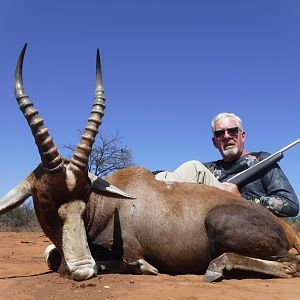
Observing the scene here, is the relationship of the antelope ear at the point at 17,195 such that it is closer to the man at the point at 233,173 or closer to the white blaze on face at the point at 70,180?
the white blaze on face at the point at 70,180

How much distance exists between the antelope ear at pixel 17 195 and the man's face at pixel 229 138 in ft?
11.9

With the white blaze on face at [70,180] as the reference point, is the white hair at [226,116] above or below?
above

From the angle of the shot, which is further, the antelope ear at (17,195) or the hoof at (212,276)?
the antelope ear at (17,195)

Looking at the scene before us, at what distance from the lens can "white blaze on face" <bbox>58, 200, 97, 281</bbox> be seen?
15.3 ft

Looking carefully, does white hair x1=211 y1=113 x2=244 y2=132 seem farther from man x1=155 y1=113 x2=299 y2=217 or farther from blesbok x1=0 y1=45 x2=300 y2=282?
blesbok x1=0 y1=45 x2=300 y2=282

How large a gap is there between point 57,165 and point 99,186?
618 mm

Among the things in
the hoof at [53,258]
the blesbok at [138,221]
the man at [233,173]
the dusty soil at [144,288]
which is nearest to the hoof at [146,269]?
the blesbok at [138,221]

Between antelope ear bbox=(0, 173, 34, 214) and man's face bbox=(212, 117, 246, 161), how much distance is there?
363 cm

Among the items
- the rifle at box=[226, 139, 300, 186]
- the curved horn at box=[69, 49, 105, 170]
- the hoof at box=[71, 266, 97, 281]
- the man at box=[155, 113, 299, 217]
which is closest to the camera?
the hoof at box=[71, 266, 97, 281]

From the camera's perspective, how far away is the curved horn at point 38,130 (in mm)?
4969

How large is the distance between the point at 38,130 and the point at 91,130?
552 mm

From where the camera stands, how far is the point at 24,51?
5.20 metres

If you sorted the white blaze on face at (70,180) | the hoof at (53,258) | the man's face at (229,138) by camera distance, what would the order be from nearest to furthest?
the white blaze on face at (70,180) → the hoof at (53,258) → the man's face at (229,138)

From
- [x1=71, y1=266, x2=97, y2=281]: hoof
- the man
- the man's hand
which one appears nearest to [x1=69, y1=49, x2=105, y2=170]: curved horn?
[x1=71, y1=266, x2=97, y2=281]: hoof
